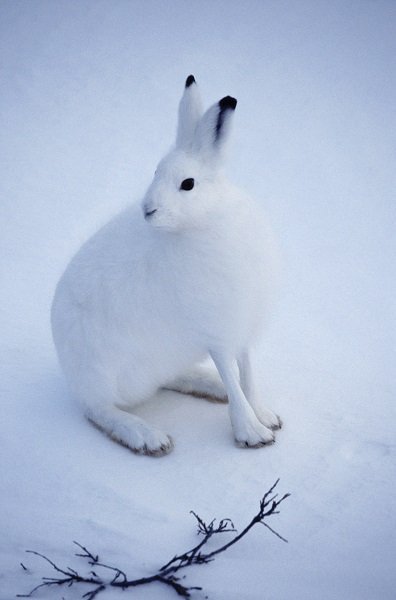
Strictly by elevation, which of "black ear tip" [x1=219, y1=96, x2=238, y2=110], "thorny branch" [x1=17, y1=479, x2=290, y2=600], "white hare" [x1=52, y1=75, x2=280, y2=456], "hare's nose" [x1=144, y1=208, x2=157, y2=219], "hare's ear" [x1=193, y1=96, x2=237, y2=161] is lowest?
"thorny branch" [x1=17, y1=479, x2=290, y2=600]

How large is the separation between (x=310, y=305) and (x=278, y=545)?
2897 millimetres

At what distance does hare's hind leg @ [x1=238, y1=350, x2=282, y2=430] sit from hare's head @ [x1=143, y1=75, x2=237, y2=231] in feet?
2.97

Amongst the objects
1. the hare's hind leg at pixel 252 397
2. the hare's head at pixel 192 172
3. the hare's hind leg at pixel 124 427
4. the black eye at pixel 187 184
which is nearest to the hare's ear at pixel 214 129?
the hare's head at pixel 192 172

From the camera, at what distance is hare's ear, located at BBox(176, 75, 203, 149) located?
2.51m

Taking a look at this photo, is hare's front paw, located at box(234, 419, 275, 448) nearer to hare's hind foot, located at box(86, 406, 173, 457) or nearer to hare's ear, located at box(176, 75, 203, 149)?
hare's hind foot, located at box(86, 406, 173, 457)

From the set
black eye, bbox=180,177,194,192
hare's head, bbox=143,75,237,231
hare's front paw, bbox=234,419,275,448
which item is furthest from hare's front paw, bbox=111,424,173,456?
black eye, bbox=180,177,194,192

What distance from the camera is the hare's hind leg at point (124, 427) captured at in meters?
2.68

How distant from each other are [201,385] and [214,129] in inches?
60.7

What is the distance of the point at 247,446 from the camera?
2.75 m

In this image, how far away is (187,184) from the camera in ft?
7.90

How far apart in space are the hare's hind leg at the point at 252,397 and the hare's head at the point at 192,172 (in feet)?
2.97

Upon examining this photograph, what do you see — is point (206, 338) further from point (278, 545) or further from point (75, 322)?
Answer: point (278, 545)

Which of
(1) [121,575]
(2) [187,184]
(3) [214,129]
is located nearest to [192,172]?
(2) [187,184]

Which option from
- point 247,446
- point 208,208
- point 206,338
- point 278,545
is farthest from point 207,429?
point 208,208
